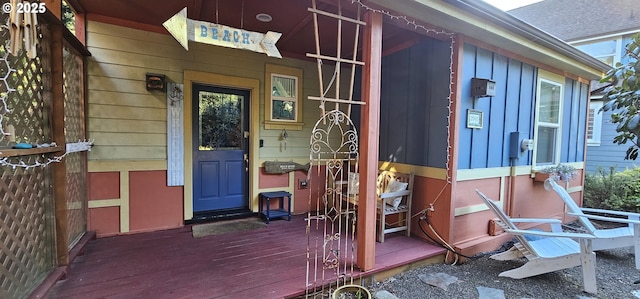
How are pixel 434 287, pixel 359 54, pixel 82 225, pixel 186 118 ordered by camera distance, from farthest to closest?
1. pixel 359 54
2. pixel 186 118
3. pixel 82 225
4. pixel 434 287

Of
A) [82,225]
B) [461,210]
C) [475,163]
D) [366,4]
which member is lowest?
[82,225]

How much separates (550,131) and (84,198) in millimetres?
6157

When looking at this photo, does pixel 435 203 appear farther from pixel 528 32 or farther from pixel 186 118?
pixel 186 118

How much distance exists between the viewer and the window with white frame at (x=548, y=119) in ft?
12.7

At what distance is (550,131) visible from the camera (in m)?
4.17

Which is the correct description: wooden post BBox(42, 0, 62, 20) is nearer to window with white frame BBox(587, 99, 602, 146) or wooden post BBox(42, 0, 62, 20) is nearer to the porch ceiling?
the porch ceiling

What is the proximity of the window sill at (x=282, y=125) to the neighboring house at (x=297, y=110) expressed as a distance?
22mm

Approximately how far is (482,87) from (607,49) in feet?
24.2

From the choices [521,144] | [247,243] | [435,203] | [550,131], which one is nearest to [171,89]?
[247,243]

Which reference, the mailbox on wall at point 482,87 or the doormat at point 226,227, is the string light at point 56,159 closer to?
the doormat at point 226,227

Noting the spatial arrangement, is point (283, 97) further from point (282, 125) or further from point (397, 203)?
point (397, 203)

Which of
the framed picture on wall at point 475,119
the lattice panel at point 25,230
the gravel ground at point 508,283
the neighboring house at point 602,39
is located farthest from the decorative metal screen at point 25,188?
the neighboring house at point 602,39

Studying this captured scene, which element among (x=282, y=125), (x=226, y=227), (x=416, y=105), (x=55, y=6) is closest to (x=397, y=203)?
(x=416, y=105)

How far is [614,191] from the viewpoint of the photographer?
4.86 m
